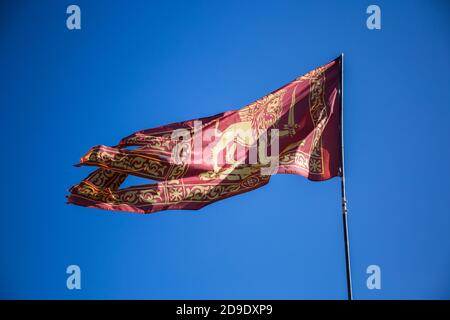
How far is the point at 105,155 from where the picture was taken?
19594mm

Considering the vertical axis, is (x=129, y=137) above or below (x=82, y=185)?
above

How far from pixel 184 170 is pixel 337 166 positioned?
177 inches

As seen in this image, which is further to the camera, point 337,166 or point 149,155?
point 149,155

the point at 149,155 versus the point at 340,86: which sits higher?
the point at 340,86

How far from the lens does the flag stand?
1941 cm

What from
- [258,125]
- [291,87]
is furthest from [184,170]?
[291,87]

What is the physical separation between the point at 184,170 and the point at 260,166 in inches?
89.4

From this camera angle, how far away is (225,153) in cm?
2017

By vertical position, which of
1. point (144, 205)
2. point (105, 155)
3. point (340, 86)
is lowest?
point (144, 205)

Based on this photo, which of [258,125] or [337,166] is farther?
[258,125]

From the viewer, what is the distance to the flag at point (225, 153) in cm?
1941

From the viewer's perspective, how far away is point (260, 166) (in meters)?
19.6

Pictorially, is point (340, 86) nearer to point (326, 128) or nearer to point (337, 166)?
point (326, 128)

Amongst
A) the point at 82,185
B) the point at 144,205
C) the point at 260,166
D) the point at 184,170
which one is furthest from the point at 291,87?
the point at 82,185
